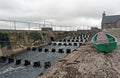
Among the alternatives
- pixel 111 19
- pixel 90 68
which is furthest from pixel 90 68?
pixel 111 19

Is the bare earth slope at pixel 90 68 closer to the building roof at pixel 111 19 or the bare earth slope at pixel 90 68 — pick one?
the bare earth slope at pixel 90 68

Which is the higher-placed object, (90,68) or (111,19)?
(111,19)

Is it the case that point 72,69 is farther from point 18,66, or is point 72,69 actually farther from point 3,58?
point 3,58

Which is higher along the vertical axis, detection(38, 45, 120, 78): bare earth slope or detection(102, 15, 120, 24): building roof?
detection(102, 15, 120, 24): building roof

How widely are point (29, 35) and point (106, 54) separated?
1538 cm

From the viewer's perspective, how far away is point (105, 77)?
213 inches

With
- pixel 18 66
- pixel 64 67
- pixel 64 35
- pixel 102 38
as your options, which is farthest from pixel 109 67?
pixel 64 35

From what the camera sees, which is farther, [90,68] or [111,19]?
[111,19]

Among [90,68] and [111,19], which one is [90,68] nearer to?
[90,68]

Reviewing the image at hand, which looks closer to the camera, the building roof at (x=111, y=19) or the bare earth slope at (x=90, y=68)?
the bare earth slope at (x=90, y=68)

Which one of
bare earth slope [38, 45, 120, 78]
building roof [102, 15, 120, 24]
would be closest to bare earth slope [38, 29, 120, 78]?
bare earth slope [38, 45, 120, 78]

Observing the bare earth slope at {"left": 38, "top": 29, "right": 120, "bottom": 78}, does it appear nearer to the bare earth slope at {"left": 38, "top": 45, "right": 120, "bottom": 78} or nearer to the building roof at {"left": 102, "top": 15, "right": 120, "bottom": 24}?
the bare earth slope at {"left": 38, "top": 45, "right": 120, "bottom": 78}

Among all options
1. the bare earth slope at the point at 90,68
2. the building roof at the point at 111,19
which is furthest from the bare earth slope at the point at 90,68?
the building roof at the point at 111,19

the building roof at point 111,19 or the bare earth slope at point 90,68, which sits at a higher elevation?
the building roof at point 111,19
